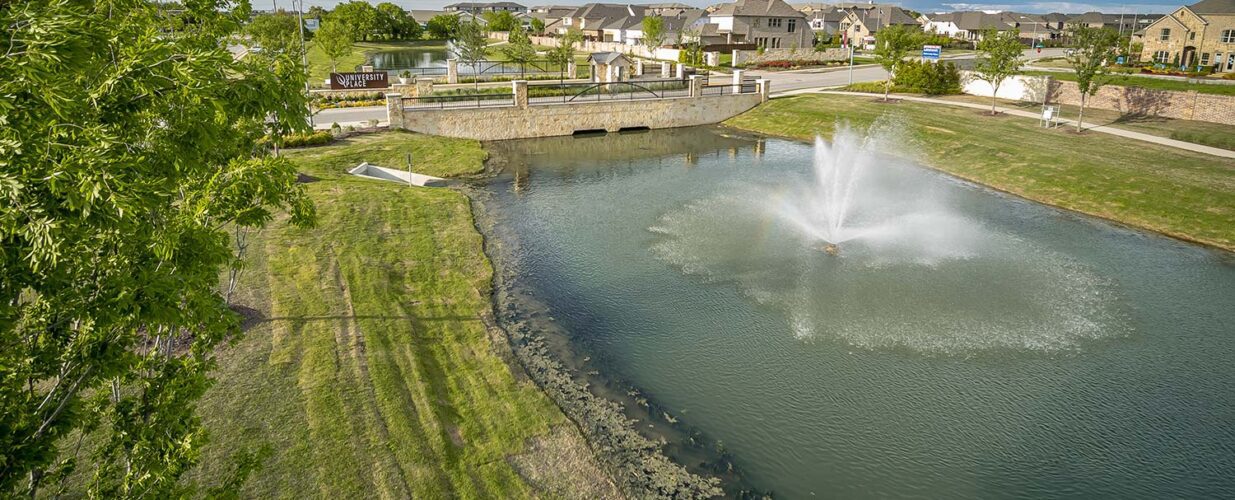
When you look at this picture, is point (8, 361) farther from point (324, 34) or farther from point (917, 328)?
point (324, 34)

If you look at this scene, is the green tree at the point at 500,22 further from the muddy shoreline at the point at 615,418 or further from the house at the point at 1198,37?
the muddy shoreline at the point at 615,418

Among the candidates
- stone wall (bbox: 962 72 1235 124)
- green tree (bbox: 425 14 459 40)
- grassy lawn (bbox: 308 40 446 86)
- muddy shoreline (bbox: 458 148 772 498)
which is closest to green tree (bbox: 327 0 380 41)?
grassy lawn (bbox: 308 40 446 86)

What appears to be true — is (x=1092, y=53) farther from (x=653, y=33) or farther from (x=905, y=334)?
(x=653, y=33)

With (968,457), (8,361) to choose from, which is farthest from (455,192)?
(8,361)

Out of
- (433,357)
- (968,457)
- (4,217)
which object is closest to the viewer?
(4,217)

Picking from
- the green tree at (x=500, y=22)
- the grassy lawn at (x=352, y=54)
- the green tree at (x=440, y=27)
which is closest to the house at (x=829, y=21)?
the green tree at (x=500, y=22)

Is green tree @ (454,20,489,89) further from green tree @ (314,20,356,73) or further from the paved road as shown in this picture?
the paved road

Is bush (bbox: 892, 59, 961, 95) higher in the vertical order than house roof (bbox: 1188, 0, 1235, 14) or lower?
lower
